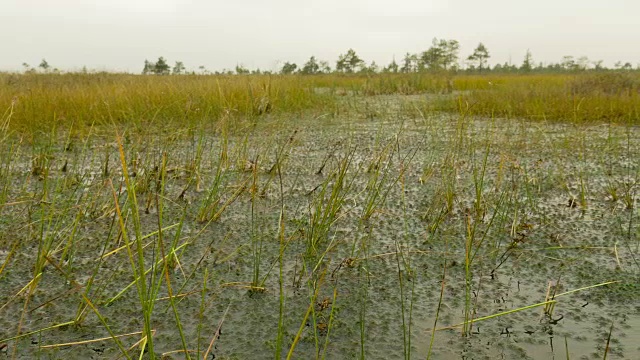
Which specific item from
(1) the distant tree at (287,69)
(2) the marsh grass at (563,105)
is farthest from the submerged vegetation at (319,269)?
(1) the distant tree at (287,69)

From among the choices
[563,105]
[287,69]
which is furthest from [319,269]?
[287,69]

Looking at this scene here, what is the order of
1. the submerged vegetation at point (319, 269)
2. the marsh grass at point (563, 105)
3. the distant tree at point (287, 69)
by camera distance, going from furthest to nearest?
the distant tree at point (287, 69), the marsh grass at point (563, 105), the submerged vegetation at point (319, 269)

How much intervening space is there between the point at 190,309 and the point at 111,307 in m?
0.24

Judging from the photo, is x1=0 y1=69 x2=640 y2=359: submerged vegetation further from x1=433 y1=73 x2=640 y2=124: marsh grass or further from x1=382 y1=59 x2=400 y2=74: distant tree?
x1=382 y1=59 x2=400 y2=74: distant tree

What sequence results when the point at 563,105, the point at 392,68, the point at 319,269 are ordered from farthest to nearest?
the point at 392,68, the point at 563,105, the point at 319,269

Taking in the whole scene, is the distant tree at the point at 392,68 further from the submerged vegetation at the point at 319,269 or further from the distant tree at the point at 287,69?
the submerged vegetation at the point at 319,269

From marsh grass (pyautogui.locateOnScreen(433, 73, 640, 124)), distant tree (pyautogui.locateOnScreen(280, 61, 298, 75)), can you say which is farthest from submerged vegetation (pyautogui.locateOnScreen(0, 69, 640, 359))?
distant tree (pyautogui.locateOnScreen(280, 61, 298, 75))

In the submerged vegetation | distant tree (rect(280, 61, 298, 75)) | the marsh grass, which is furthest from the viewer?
distant tree (rect(280, 61, 298, 75))


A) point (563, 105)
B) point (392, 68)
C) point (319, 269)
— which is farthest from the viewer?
point (392, 68)

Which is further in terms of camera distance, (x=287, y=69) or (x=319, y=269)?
(x=287, y=69)

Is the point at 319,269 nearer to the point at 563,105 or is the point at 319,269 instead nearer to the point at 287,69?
the point at 563,105

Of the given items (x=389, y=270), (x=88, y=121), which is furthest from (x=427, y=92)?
(x=389, y=270)

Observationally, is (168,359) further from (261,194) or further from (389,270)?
(261,194)

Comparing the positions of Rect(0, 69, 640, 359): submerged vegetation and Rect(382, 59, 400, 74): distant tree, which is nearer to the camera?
Rect(0, 69, 640, 359): submerged vegetation
